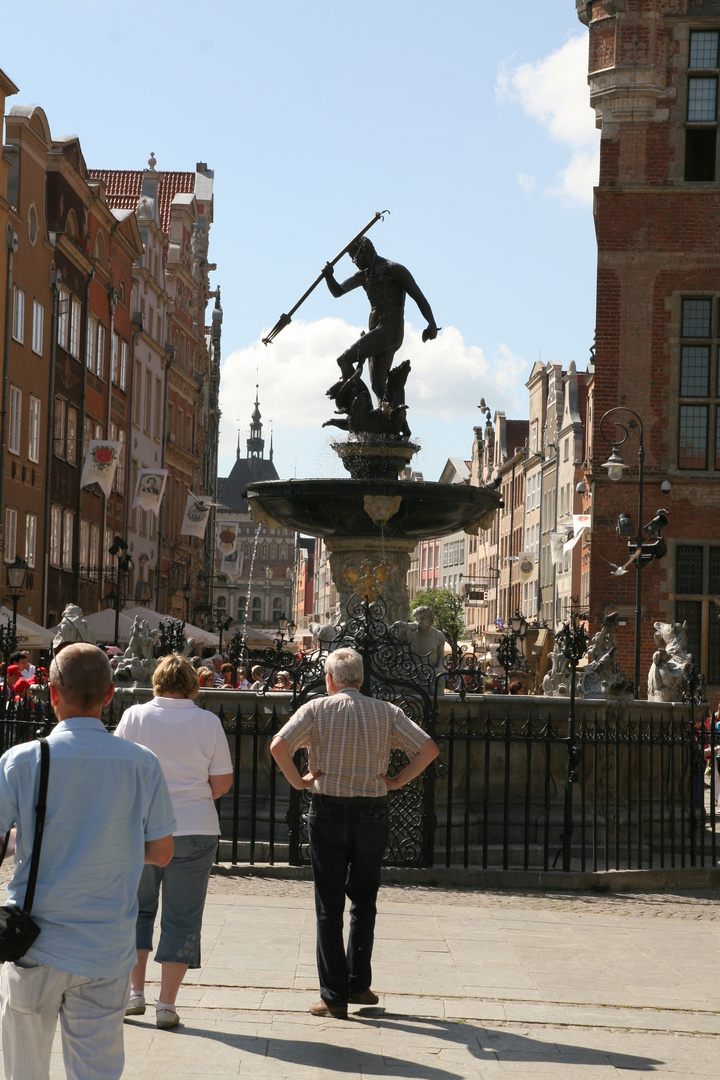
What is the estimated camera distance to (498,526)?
299ft

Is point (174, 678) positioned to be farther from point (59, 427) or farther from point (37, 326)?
point (59, 427)

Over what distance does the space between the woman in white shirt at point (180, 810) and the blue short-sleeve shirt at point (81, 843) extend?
2141mm

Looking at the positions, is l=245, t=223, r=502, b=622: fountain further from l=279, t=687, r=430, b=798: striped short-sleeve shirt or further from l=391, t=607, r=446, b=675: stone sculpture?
l=279, t=687, r=430, b=798: striped short-sleeve shirt

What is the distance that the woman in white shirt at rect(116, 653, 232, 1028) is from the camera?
260 inches

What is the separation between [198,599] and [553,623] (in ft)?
52.6

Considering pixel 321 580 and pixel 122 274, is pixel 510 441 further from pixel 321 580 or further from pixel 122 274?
pixel 321 580

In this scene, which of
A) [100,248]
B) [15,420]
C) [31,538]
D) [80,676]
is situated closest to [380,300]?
[80,676]

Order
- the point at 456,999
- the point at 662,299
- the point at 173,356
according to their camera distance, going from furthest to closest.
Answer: the point at 173,356 → the point at 662,299 → the point at 456,999

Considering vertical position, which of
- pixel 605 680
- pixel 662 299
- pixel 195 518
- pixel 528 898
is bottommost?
pixel 528 898

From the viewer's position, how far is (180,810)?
22.0ft

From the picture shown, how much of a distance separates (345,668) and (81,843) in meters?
2.90

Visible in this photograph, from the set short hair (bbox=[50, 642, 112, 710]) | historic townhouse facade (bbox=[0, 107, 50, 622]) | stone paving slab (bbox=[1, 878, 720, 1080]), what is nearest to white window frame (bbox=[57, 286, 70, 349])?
historic townhouse facade (bbox=[0, 107, 50, 622])

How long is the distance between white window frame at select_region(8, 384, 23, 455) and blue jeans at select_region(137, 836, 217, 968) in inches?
1078

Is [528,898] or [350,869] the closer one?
[350,869]
